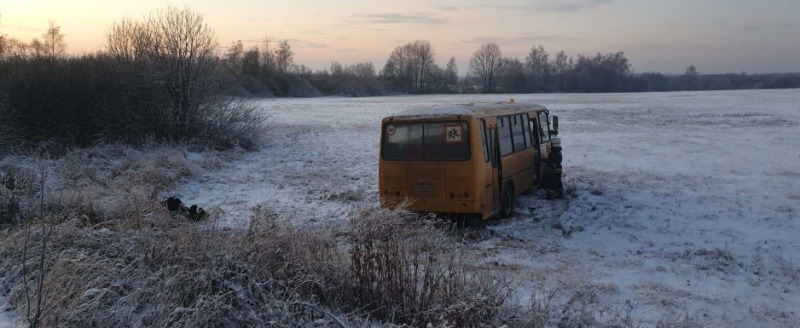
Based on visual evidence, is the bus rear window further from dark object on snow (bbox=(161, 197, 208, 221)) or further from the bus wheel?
dark object on snow (bbox=(161, 197, 208, 221))

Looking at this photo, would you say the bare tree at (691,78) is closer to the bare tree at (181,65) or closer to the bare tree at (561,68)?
the bare tree at (561,68)

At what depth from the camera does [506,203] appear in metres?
12.7

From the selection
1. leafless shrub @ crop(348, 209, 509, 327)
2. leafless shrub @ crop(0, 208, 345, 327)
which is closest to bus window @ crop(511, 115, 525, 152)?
leafless shrub @ crop(348, 209, 509, 327)

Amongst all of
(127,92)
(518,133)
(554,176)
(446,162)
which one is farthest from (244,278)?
(127,92)

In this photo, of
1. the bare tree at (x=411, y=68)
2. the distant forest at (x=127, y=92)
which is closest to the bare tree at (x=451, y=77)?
the bare tree at (x=411, y=68)

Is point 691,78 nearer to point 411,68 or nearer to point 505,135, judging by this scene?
point 411,68

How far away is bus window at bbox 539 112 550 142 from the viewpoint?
15508 millimetres

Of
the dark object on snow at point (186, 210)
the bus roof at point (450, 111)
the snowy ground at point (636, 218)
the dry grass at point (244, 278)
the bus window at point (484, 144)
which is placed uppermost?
the bus roof at point (450, 111)

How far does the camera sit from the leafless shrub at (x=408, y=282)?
5879 mm

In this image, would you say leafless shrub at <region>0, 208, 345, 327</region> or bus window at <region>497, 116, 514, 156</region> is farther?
bus window at <region>497, 116, 514, 156</region>

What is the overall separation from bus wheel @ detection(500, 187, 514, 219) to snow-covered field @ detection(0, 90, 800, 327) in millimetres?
341

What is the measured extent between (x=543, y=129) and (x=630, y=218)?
13.3ft

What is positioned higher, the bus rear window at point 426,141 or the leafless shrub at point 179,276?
the bus rear window at point 426,141

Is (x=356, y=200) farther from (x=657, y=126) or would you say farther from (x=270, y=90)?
(x=270, y=90)
